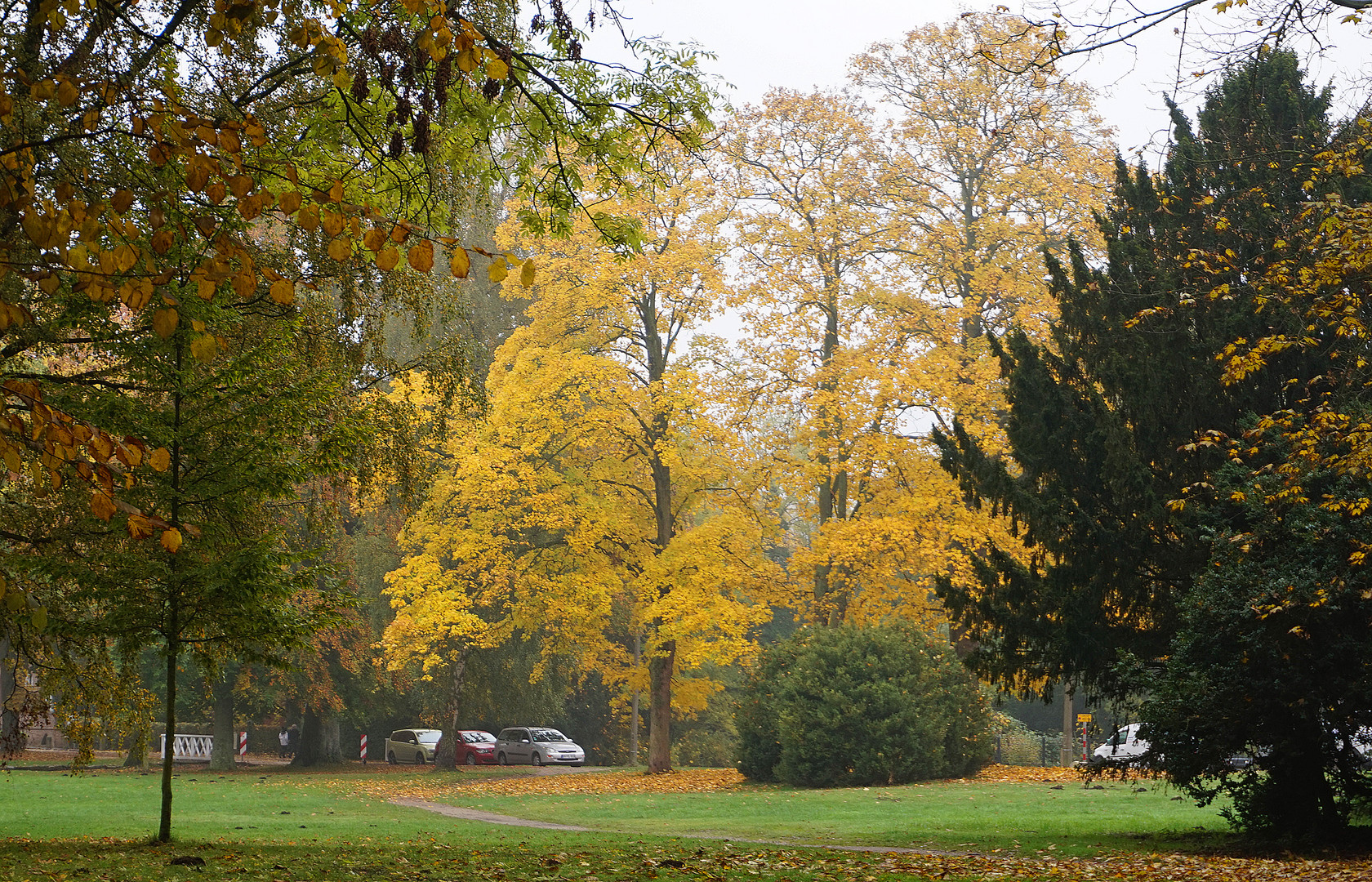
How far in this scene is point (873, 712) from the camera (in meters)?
24.3

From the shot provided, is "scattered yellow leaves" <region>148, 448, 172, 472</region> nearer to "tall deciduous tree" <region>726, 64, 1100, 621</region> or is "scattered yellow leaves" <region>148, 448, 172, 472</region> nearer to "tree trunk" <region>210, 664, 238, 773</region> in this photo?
"tall deciduous tree" <region>726, 64, 1100, 621</region>

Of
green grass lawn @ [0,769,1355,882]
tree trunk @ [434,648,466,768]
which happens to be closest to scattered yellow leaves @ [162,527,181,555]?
green grass lawn @ [0,769,1355,882]

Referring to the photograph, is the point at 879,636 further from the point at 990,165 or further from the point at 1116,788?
the point at 990,165

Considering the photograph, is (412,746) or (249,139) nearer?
(249,139)

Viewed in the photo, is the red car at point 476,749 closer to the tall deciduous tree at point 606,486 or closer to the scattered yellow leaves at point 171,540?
the tall deciduous tree at point 606,486

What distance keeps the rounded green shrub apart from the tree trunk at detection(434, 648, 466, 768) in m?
10.5

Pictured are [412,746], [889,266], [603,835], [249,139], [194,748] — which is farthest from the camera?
[194,748]

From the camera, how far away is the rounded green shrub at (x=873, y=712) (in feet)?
79.1

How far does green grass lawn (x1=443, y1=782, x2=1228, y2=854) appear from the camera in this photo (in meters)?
13.8

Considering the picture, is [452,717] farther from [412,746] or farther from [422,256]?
[422,256]

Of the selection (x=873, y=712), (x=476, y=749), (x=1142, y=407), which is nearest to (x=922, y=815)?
(x=873, y=712)

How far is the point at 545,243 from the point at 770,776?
14.5 m

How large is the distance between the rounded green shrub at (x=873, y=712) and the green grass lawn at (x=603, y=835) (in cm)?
112

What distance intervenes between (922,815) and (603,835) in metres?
5.53
